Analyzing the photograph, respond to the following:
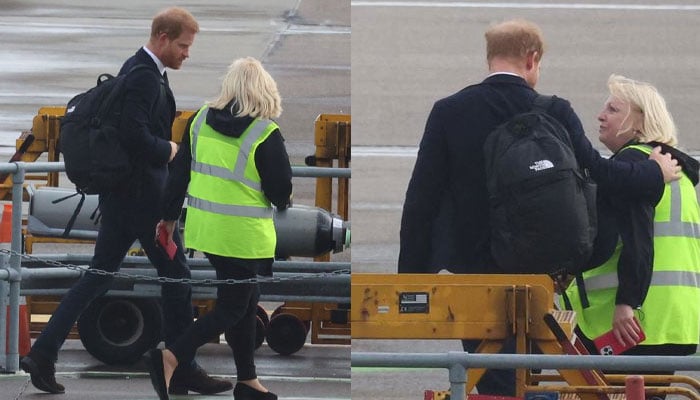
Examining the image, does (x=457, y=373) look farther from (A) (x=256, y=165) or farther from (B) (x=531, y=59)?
(B) (x=531, y=59)

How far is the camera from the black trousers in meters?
3.05

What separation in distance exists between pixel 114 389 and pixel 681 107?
742 cm

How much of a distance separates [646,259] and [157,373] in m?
1.38

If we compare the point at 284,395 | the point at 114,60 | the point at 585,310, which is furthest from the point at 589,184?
the point at 114,60

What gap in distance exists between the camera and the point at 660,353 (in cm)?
396

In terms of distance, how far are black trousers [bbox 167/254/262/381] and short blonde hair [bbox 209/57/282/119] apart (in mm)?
356

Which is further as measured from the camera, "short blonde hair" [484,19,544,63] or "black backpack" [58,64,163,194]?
"short blonde hair" [484,19,544,63]

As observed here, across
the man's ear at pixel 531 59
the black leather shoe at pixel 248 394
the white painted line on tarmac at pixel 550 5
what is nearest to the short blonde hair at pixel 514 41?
the man's ear at pixel 531 59

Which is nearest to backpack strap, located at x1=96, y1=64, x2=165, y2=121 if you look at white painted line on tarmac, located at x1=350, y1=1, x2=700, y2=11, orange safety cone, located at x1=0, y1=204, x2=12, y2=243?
orange safety cone, located at x1=0, y1=204, x2=12, y2=243

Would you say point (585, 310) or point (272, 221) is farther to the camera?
point (585, 310)

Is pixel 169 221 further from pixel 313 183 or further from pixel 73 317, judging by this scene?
pixel 313 183

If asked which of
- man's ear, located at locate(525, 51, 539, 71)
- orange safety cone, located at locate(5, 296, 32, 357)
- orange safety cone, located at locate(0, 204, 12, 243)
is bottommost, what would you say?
orange safety cone, located at locate(5, 296, 32, 357)

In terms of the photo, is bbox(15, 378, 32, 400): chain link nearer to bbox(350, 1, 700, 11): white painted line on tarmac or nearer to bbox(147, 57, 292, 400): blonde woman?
bbox(147, 57, 292, 400): blonde woman

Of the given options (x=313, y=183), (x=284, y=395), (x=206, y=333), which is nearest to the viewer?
(x=206, y=333)
